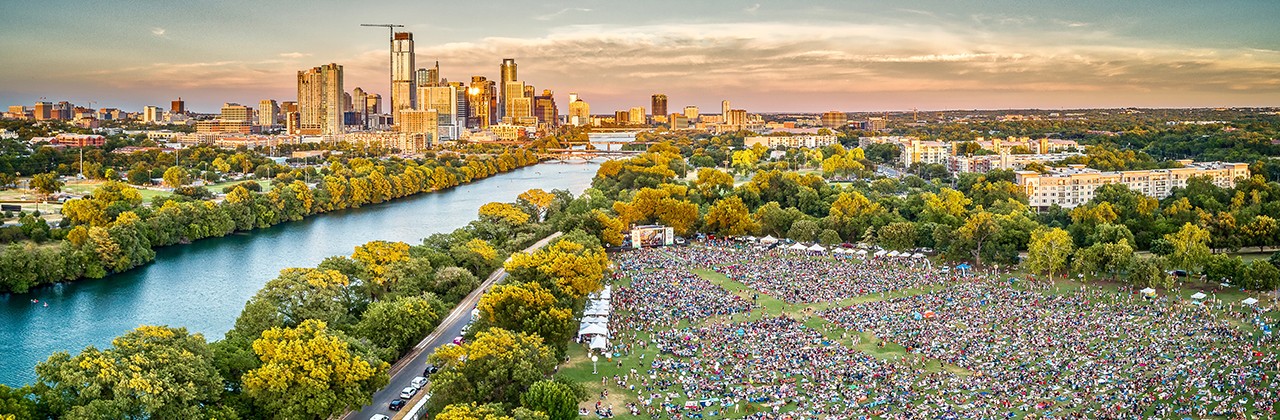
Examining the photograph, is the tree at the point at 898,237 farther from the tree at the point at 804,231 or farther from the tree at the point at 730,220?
the tree at the point at 730,220

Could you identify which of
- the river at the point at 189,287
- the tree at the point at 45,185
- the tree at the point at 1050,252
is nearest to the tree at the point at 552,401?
the river at the point at 189,287

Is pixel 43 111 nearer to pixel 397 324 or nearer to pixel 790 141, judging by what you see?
pixel 790 141

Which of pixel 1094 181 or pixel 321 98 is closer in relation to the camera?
pixel 1094 181

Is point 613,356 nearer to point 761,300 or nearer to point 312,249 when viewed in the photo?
point 761,300

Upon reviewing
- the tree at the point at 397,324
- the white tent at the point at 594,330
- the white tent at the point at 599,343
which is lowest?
the white tent at the point at 599,343

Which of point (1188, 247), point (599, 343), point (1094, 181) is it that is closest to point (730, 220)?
point (1188, 247)

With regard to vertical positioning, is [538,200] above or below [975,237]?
above

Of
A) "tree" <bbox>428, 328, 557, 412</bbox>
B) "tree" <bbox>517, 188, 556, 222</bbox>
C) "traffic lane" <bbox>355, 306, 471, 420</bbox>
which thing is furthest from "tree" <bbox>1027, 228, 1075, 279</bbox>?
"tree" <bbox>517, 188, 556, 222</bbox>
